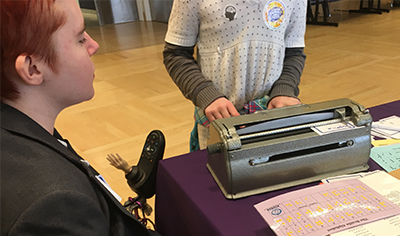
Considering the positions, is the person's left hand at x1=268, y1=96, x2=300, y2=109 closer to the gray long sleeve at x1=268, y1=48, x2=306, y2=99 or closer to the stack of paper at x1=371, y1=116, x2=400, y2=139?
the gray long sleeve at x1=268, y1=48, x2=306, y2=99

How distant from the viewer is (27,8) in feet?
1.82

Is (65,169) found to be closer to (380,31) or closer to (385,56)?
(385,56)

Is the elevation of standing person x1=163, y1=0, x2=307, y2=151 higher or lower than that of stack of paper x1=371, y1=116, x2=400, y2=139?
higher

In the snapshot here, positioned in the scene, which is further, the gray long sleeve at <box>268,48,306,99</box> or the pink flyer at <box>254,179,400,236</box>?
the gray long sleeve at <box>268,48,306,99</box>

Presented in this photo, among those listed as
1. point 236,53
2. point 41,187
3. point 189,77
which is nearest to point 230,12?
point 236,53

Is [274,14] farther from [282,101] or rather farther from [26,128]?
[26,128]

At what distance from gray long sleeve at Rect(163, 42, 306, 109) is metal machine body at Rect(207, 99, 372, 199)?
27 cm

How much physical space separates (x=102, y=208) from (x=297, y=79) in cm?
83

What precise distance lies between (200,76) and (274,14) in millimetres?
320

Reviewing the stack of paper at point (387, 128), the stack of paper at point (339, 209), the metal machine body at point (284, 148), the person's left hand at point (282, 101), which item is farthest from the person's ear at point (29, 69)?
the stack of paper at point (387, 128)

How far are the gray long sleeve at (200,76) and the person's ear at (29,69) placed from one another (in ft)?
1.77

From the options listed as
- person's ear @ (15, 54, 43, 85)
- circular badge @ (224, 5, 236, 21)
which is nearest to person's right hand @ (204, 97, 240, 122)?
circular badge @ (224, 5, 236, 21)

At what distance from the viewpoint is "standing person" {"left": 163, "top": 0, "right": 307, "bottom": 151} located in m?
1.03

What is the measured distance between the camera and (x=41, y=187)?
20.4 inches
